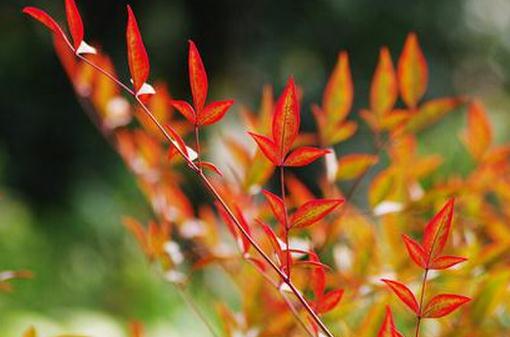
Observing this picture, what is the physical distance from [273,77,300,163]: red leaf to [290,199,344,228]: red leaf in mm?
28

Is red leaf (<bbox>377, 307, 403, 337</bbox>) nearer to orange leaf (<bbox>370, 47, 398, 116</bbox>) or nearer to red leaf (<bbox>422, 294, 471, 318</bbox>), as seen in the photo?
red leaf (<bbox>422, 294, 471, 318</bbox>)

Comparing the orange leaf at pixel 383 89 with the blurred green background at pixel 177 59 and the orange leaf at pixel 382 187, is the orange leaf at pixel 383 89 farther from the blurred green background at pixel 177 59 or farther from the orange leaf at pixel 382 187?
the blurred green background at pixel 177 59

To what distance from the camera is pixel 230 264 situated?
787 millimetres

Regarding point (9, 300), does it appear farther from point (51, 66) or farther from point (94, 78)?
point (51, 66)

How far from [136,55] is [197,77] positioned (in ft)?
0.11

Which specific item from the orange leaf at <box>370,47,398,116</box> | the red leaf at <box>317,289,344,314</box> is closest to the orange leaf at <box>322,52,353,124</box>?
the orange leaf at <box>370,47,398,116</box>

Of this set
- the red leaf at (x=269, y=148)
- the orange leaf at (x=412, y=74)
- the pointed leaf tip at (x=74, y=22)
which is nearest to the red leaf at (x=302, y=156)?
the red leaf at (x=269, y=148)

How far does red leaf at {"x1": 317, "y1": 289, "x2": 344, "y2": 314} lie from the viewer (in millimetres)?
414

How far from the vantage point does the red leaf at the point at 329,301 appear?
414 mm

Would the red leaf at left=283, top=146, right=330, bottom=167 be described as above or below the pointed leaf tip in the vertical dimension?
below

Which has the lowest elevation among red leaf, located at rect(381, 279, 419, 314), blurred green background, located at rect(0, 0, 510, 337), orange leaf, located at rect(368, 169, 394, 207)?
red leaf, located at rect(381, 279, 419, 314)

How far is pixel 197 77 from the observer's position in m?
0.36

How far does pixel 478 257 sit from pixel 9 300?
72.6 inches

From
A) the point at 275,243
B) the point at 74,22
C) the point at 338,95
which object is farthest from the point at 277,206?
the point at 338,95
